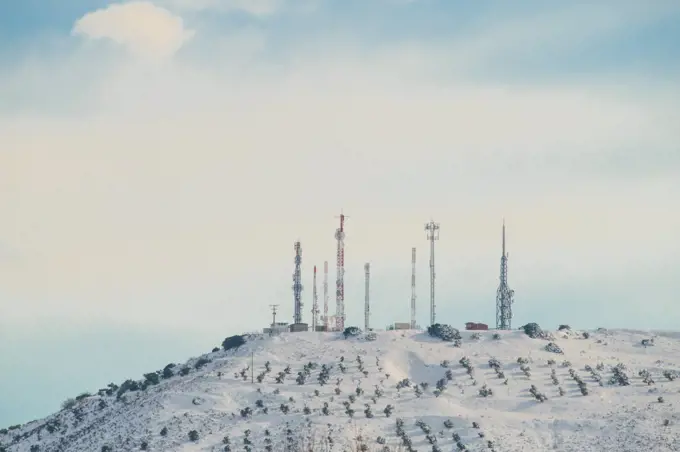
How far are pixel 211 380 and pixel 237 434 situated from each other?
716 inches

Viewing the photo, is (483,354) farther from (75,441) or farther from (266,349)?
(75,441)

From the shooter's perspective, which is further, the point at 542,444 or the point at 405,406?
the point at 405,406

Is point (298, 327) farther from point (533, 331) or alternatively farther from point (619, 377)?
point (619, 377)

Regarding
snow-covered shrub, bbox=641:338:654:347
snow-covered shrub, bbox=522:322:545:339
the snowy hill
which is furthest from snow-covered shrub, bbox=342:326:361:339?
snow-covered shrub, bbox=641:338:654:347

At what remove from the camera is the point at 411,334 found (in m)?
162

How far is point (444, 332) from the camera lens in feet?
527

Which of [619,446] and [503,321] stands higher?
[503,321]

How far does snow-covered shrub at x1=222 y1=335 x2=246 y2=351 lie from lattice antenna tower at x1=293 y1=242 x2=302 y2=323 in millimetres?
9650

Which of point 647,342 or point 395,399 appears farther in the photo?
point 647,342

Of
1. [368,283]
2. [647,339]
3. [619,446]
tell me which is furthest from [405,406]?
[647,339]

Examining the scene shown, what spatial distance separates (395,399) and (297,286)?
1395 inches

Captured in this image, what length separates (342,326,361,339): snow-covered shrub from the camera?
526 feet

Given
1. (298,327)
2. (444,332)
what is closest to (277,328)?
(298,327)

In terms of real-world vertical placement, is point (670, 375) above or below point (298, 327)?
below
